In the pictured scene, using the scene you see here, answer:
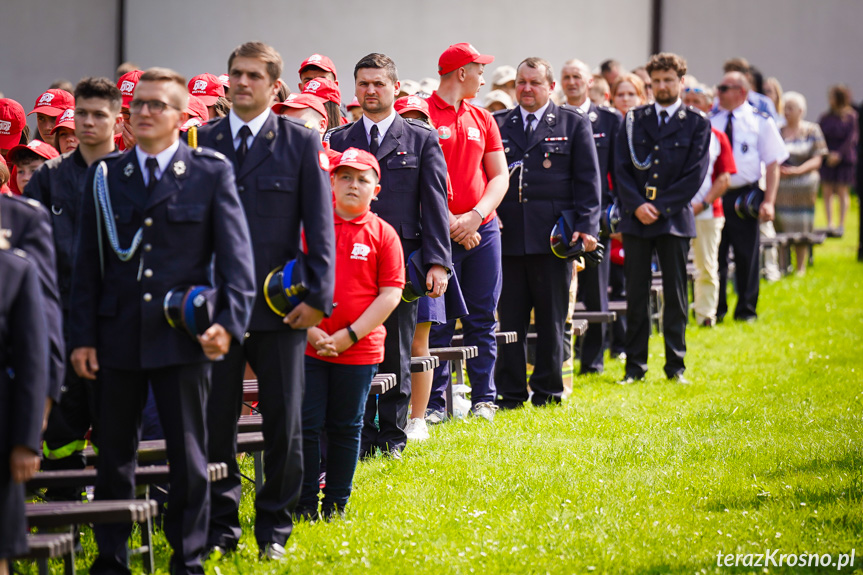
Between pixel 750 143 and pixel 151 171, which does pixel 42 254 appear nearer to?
pixel 151 171

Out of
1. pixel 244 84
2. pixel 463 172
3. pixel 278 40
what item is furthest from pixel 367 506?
pixel 278 40

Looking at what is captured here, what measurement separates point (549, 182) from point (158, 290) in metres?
4.37

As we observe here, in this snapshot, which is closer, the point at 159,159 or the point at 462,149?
the point at 159,159

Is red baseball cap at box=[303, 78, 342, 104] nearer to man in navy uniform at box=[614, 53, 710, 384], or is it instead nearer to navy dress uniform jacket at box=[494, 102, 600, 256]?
navy dress uniform jacket at box=[494, 102, 600, 256]

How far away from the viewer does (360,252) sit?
5812mm

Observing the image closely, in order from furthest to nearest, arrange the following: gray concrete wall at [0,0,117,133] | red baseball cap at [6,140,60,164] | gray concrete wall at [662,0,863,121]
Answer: gray concrete wall at [662,0,863,121], gray concrete wall at [0,0,117,133], red baseball cap at [6,140,60,164]

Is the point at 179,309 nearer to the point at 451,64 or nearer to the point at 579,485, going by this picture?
the point at 579,485

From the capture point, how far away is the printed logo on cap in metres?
5.80

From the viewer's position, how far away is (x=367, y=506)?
6004mm

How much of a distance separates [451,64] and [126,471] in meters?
4.00

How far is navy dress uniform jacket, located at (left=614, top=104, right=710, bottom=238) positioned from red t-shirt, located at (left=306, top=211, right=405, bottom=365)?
4019mm

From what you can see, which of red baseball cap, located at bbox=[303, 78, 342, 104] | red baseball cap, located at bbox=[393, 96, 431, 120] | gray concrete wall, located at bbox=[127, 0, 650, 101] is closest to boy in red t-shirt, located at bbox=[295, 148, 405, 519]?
red baseball cap, located at bbox=[393, 96, 431, 120]

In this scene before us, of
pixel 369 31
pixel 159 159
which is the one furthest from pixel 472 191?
pixel 369 31

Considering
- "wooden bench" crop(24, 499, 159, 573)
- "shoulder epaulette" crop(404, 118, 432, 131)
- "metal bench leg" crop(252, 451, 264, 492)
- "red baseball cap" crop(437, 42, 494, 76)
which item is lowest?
"metal bench leg" crop(252, 451, 264, 492)
